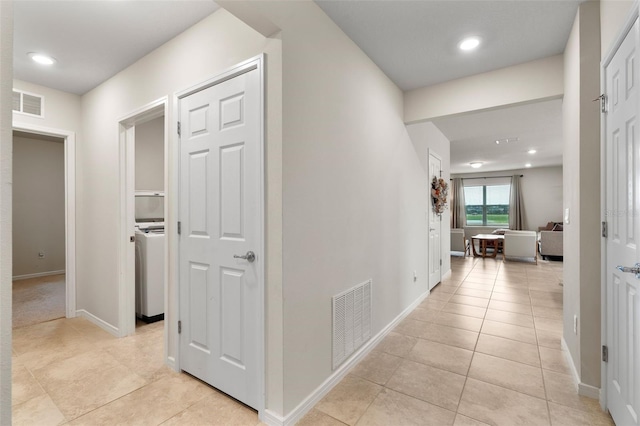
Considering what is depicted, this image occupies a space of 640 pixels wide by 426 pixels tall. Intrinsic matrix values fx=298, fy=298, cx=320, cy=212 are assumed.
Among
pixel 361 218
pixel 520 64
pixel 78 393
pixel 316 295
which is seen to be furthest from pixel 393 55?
pixel 78 393

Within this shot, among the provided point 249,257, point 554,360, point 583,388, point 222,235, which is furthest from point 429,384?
point 222,235

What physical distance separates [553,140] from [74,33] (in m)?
7.40

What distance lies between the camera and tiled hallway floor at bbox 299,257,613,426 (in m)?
1.79

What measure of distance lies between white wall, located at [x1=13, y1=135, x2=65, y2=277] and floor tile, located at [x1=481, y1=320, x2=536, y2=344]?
278 inches

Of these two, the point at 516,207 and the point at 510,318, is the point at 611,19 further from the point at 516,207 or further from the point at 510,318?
the point at 516,207

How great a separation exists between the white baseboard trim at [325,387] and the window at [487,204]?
9008 millimetres

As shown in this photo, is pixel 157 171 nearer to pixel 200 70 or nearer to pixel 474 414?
pixel 200 70

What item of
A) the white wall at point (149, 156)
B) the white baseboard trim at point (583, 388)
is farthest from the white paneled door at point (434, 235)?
the white wall at point (149, 156)

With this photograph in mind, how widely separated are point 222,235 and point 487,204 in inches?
424

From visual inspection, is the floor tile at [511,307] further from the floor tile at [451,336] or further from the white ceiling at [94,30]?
the white ceiling at [94,30]

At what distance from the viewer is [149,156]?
440 cm

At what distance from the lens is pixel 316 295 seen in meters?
1.96

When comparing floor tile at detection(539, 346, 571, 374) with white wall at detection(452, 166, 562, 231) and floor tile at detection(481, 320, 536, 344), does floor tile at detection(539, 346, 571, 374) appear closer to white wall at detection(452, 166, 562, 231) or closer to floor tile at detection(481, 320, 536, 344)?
floor tile at detection(481, 320, 536, 344)

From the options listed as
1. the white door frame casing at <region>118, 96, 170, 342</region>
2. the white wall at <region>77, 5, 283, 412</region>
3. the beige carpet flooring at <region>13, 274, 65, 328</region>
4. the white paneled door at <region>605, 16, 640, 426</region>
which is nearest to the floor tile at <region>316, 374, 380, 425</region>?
the white wall at <region>77, 5, 283, 412</region>
